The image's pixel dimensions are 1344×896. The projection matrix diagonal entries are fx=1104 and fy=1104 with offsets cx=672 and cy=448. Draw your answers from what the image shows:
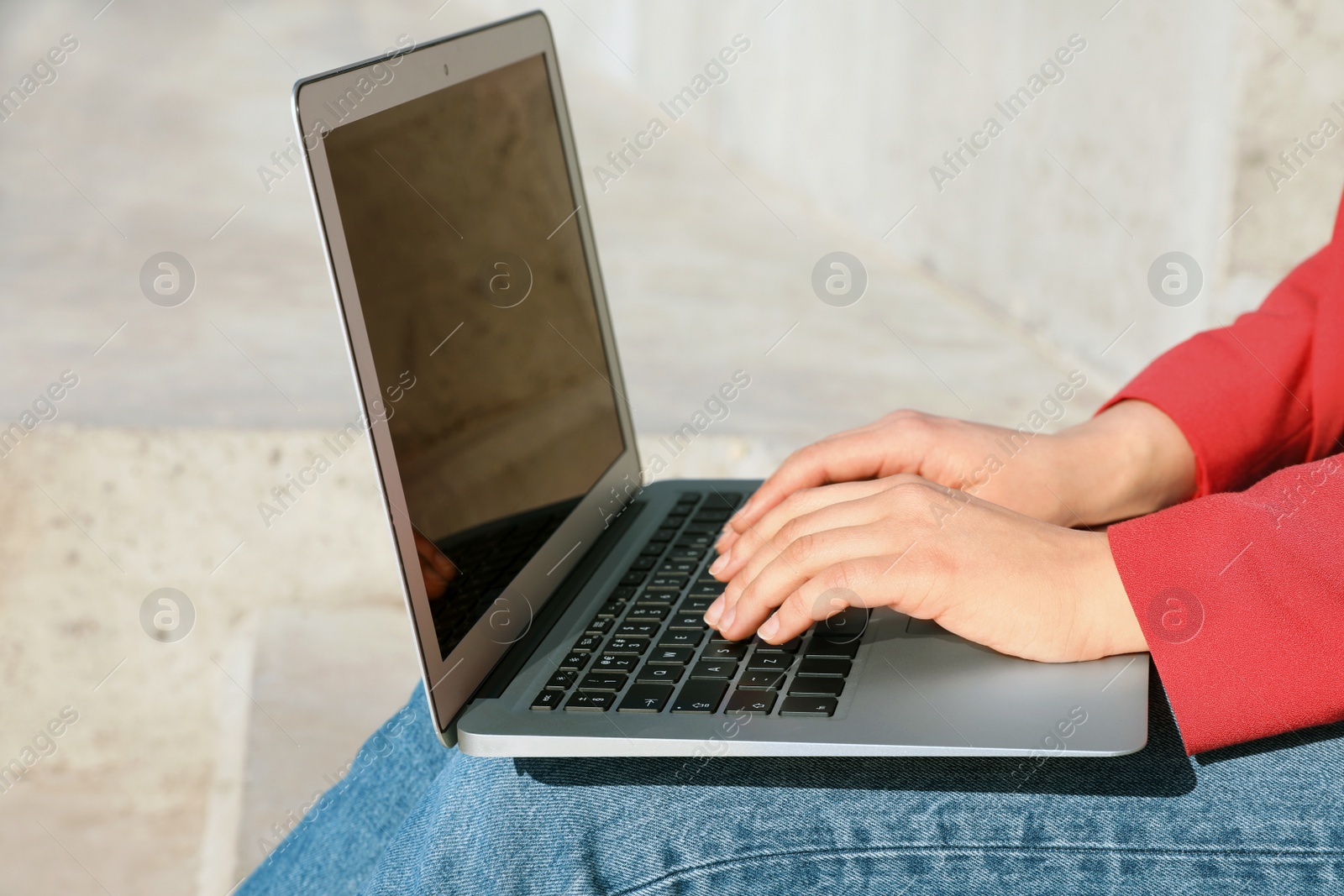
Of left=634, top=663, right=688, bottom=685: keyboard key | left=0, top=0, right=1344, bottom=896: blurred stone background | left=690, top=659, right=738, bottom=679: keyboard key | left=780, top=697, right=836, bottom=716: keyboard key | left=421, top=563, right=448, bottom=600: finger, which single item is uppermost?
left=421, top=563, right=448, bottom=600: finger

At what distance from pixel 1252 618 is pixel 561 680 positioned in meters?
0.41

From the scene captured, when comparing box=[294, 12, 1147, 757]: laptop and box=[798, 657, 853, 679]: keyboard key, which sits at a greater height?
box=[294, 12, 1147, 757]: laptop

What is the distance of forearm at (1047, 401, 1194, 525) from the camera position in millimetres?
892

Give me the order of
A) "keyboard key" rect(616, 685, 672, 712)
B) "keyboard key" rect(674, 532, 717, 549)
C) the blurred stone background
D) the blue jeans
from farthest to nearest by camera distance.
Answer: the blurred stone background, "keyboard key" rect(674, 532, 717, 549), "keyboard key" rect(616, 685, 672, 712), the blue jeans

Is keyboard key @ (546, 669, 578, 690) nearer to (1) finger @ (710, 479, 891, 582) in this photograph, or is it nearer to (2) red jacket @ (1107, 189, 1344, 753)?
(1) finger @ (710, 479, 891, 582)

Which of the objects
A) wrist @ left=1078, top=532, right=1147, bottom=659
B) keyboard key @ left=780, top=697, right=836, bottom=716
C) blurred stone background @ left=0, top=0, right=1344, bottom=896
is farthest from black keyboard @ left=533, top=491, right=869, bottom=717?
blurred stone background @ left=0, top=0, right=1344, bottom=896

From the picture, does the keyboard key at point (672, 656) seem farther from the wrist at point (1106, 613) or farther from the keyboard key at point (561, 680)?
the wrist at point (1106, 613)

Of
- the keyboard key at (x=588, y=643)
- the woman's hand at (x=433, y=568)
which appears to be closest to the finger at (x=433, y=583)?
the woman's hand at (x=433, y=568)

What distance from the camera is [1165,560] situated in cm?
65

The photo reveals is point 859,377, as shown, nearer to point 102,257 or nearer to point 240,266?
point 240,266

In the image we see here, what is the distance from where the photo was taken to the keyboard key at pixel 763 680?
68 centimetres

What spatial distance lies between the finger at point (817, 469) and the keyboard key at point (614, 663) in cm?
15

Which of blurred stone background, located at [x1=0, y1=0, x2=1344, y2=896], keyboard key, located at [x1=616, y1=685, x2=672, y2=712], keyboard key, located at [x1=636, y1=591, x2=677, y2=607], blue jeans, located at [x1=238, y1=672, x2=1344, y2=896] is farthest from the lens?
blurred stone background, located at [x1=0, y1=0, x2=1344, y2=896]

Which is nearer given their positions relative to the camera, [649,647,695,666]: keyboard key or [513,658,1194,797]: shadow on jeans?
[513,658,1194,797]: shadow on jeans
